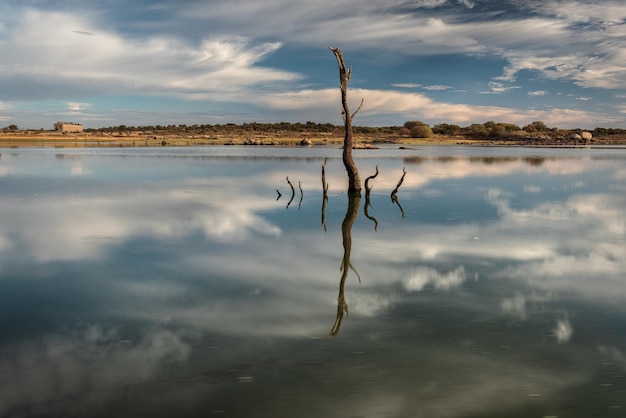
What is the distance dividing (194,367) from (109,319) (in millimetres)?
3385

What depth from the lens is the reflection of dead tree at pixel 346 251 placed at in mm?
11125

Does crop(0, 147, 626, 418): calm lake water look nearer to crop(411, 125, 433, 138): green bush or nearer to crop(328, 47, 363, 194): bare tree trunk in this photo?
crop(328, 47, 363, 194): bare tree trunk

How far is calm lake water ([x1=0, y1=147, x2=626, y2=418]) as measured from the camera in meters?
7.67

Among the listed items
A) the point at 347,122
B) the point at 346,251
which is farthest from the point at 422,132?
the point at 346,251

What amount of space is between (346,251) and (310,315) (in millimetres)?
6977

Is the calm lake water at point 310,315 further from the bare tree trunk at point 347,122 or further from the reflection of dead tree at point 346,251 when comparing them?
the bare tree trunk at point 347,122

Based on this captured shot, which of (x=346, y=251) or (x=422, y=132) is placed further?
(x=422, y=132)

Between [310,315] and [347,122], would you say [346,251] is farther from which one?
[347,122]

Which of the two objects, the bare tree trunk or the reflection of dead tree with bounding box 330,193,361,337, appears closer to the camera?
the reflection of dead tree with bounding box 330,193,361,337

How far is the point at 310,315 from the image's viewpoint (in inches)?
442

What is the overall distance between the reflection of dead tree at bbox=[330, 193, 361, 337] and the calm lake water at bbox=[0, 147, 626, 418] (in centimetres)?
9

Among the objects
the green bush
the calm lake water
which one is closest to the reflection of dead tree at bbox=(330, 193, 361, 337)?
the calm lake water

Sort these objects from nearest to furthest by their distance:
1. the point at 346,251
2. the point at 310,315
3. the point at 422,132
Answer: the point at 310,315
the point at 346,251
the point at 422,132

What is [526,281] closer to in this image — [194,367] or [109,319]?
[194,367]
